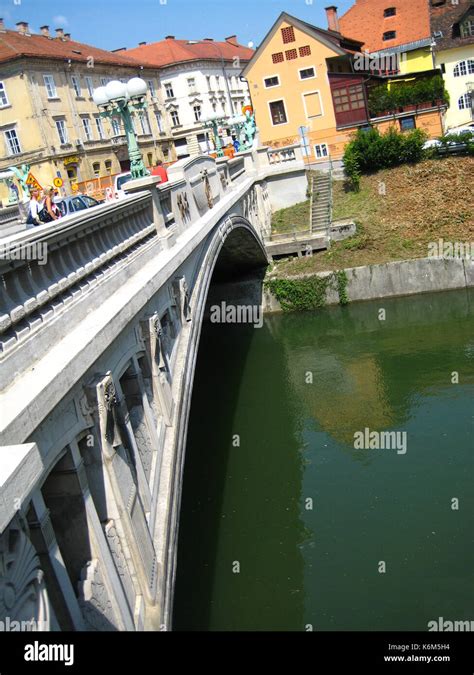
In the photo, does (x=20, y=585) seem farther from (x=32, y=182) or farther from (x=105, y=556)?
(x=32, y=182)

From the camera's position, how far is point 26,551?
16.1 feet

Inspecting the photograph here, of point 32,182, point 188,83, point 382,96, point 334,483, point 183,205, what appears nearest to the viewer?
point 183,205

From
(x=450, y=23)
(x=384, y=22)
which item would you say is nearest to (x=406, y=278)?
(x=450, y=23)

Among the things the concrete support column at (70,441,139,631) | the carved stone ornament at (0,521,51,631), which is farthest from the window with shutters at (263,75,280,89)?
the carved stone ornament at (0,521,51,631)

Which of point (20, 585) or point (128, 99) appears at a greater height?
point (128, 99)

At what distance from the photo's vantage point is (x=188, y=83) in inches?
2699

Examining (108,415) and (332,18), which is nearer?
(108,415)

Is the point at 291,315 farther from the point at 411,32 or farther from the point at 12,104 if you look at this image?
the point at 411,32

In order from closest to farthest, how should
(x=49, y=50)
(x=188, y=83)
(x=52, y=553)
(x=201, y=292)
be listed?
1. (x=52, y=553)
2. (x=201, y=292)
3. (x=49, y=50)
4. (x=188, y=83)

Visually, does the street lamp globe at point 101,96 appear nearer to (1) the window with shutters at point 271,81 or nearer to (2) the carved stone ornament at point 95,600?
(2) the carved stone ornament at point 95,600

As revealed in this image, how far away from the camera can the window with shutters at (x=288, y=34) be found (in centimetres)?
4561

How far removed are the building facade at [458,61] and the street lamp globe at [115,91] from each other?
42.5 metres

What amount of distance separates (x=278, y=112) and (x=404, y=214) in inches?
761

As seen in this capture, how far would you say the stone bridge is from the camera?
5273 millimetres
